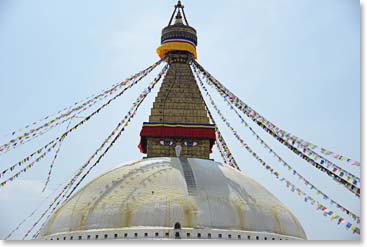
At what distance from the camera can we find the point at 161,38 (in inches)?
755

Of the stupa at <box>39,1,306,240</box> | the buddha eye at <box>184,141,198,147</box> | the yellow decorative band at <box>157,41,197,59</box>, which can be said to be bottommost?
the stupa at <box>39,1,306,240</box>

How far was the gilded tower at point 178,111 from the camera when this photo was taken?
17375 millimetres

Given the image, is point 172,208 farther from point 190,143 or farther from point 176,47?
point 176,47

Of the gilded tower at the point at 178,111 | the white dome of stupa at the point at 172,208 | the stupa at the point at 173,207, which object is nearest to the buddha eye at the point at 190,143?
the gilded tower at the point at 178,111

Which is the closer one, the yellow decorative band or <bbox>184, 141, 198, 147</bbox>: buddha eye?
<bbox>184, 141, 198, 147</bbox>: buddha eye

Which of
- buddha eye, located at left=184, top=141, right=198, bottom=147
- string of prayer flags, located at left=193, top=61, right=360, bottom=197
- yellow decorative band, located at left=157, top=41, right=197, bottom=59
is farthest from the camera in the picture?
yellow decorative band, located at left=157, top=41, right=197, bottom=59

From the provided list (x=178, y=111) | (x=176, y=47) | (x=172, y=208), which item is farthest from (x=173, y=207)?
(x=176, y=47)

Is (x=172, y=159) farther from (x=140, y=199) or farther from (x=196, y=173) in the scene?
(x=140, y=199)

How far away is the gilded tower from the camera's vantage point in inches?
684

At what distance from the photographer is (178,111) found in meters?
17.9

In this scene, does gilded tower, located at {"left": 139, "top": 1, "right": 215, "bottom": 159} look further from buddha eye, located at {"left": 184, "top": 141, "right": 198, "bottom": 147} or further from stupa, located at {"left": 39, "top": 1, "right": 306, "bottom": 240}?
stupa, located at {"left": 39, "top": 1, "right": 306, "bottom": 240}

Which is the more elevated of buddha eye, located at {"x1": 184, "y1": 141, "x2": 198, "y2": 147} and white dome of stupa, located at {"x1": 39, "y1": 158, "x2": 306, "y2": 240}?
buddha eye, located at {"x1": 184, "y1": 141, "x2": 198, "y2": 147}

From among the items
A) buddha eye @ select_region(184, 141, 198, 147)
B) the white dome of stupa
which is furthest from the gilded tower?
the white dome of stupa

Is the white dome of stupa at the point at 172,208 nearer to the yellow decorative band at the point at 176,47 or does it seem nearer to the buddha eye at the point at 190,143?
the buddha eye at the point at 190,143
